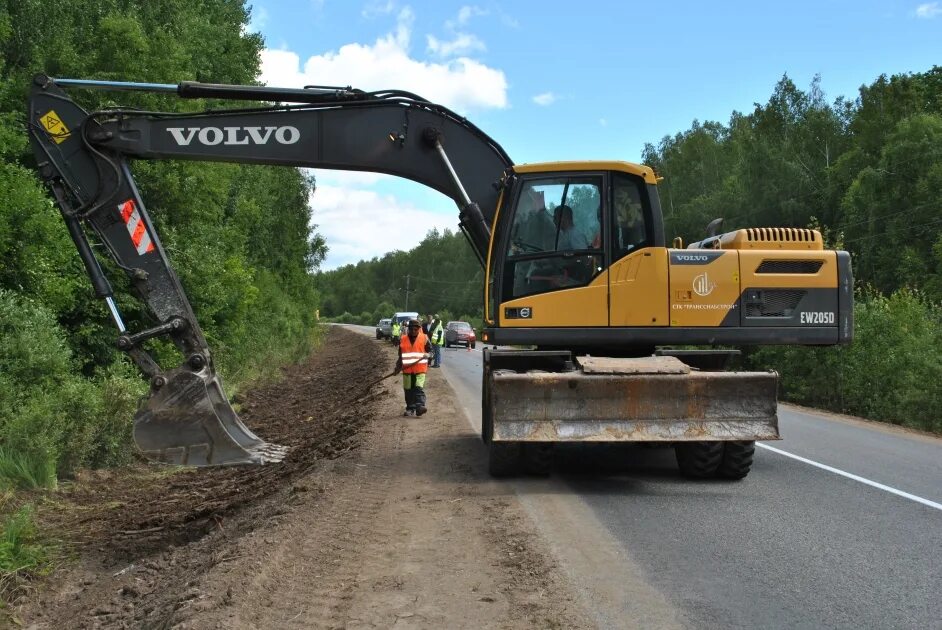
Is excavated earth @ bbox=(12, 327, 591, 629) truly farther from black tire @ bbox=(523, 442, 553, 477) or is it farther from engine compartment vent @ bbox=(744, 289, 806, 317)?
engine compartment vent @ bbox=(744, 289, 806, 317)

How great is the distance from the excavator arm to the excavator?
2 cm

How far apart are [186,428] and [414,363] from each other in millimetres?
5862

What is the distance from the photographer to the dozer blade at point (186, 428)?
8.84m

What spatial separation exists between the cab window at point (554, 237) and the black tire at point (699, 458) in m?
2.08

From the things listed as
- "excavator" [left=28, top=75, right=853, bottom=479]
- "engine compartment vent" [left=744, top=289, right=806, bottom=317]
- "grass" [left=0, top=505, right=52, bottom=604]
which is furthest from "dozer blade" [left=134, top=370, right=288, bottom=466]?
"engine compartment vent" [left=744, top=289, right=806, bottom=317]

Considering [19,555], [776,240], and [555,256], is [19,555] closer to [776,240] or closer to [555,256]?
[555,256]

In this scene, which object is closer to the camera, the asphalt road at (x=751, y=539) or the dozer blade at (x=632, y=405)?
the asphalt road at (x=751, y=539)

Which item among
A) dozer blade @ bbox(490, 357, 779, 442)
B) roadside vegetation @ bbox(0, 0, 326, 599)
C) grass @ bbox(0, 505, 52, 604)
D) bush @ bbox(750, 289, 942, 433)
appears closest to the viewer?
grass @ bbox(0, 505, 52, 604)

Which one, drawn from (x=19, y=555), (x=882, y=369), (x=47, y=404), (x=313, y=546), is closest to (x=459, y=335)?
(x=882, y=369)

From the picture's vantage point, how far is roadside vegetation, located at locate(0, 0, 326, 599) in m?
10.8

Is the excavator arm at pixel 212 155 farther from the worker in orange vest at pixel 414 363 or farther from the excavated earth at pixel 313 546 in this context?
the worker in orange vest at pixel 414 363

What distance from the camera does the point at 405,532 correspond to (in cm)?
685

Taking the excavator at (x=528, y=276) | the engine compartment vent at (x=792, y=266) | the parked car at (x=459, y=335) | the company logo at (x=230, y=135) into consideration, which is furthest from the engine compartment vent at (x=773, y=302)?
the parked car at (x=459, y=335)

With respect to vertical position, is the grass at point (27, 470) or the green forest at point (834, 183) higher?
the green forest at point (834, 183)
